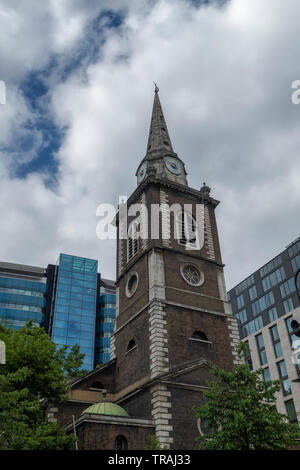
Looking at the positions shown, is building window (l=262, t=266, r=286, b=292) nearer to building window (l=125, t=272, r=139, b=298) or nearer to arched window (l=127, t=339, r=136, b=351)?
building window (l=125, t=272, r=139, b=298)

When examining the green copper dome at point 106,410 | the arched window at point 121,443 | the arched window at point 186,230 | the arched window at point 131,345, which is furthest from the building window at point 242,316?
the arched window at point 121,443

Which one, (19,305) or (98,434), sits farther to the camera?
(19,305)

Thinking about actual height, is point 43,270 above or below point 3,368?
above

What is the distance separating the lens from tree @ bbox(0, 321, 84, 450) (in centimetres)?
1884

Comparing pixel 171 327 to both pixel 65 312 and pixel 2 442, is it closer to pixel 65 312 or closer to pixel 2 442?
pixel 2 442

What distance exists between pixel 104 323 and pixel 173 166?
56.3m

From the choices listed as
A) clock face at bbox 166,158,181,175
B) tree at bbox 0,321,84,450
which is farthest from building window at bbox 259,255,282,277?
tree at bbox 0,321,84,450

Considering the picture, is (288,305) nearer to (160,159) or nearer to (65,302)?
(160,159)

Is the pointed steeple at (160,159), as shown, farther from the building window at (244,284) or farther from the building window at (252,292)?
the building window at (244,284)

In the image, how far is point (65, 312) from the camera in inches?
3462

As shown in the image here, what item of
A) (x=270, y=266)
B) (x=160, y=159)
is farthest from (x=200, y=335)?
(x=270, y=266)

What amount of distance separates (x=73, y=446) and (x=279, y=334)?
45.4m

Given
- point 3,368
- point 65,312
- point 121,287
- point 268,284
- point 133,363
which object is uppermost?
point 65,312
